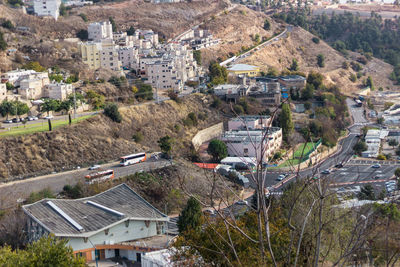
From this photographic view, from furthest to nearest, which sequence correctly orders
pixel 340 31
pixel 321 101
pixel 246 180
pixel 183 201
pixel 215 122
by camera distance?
pixel 340 31 → pixel 321 101 → pixel 215 122 → pixel 246 180 → pixel 183 201

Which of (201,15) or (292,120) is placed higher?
(201,15)

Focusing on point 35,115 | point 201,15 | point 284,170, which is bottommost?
point 284,170

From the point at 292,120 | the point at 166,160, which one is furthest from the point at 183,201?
the point at 292,120

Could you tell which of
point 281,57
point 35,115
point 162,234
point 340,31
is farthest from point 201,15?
point 162,234

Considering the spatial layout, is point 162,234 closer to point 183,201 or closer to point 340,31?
point 183,201

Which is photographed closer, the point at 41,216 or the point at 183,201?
the point at 41,216

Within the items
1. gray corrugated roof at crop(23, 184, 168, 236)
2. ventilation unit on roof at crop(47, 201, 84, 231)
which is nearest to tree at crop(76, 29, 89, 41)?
gray corrugated roof at crop(23, 184, 168, 236)

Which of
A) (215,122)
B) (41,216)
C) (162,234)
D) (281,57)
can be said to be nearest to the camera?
(41,216)
